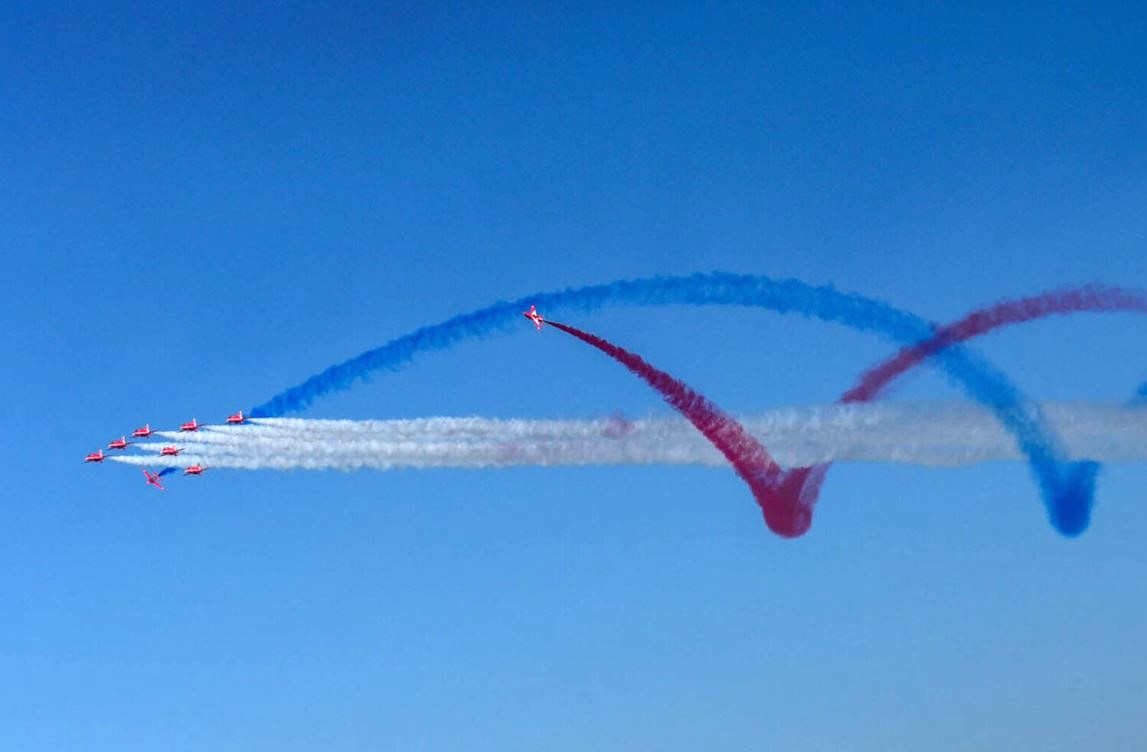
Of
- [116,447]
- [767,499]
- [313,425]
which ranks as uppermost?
[116,447]

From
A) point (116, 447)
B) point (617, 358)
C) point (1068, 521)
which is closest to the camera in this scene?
point (1068, 521)

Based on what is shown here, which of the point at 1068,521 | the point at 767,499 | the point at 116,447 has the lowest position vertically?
the point at 1068,521

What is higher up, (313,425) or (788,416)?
(313,425)

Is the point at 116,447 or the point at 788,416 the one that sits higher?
the point at 116,447

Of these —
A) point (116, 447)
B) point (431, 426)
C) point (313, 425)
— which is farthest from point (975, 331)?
point (116, 447)

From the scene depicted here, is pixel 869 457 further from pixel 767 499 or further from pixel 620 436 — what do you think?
pixel 620 436

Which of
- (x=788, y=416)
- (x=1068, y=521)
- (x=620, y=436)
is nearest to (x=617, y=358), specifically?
(x=620, y=436)

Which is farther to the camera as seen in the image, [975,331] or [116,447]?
[116,447]

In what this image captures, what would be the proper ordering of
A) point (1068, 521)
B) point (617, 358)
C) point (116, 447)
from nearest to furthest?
point (1068, 521) < point (617, 358) < point (116, 447)

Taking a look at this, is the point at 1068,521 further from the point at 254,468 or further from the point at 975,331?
the point at 254,468
